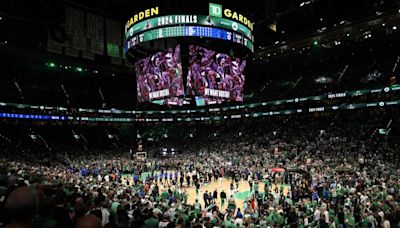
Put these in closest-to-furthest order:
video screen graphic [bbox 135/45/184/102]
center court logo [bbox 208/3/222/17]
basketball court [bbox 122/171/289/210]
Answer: center court logo [bbox 208/3/222/17] → video screen graphic [bbox 135/45/184/102] → basketball court [bbox 122/171/289/210]

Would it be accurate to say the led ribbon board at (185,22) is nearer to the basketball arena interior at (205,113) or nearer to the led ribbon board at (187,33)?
the basketball arena interior at (205,113)

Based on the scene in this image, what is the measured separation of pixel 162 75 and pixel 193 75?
5.60 feet

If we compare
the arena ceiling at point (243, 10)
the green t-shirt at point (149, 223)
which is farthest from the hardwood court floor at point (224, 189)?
the green t-shirt at point (149, 223)

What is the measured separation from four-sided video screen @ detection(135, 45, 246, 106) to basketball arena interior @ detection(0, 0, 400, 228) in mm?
75

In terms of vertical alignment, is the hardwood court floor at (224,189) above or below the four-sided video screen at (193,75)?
below

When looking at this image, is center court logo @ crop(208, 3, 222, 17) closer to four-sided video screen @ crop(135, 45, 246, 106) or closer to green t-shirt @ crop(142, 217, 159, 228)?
four-sided video screen @ crop(135, 45, 246, 106)

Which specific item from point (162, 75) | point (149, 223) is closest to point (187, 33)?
point (162, 75)

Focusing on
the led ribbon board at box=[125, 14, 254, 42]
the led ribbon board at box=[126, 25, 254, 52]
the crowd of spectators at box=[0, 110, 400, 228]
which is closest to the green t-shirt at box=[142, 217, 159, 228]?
the crowd of spectators at box=[0, 110, 400, 228]

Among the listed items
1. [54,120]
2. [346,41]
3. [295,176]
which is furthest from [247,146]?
[54,120]

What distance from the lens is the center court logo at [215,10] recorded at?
1444 centimetres

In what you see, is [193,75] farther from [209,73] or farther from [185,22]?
[185,22]

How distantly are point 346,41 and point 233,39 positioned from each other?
20380 mm

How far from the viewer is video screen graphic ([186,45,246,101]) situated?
16.0 m

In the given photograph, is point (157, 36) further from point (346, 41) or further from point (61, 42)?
point (346, 41)
